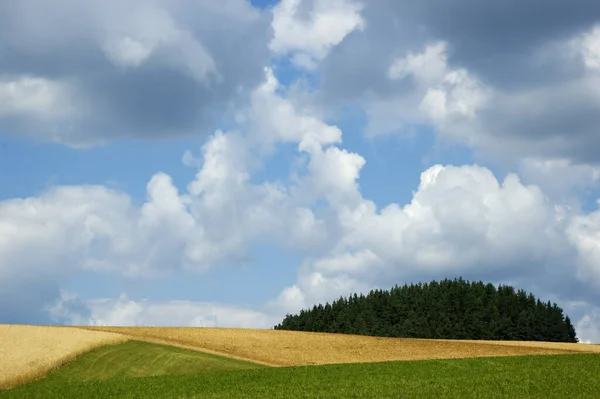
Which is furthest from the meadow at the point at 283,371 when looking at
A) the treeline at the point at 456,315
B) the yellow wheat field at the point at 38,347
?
the treeline at the point at 456,315

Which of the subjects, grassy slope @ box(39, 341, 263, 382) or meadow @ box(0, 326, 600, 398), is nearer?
meadow @ box(0, 326, 600, 398)

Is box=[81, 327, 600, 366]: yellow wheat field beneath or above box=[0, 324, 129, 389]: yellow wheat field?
above

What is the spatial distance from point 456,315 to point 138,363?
63.7 m

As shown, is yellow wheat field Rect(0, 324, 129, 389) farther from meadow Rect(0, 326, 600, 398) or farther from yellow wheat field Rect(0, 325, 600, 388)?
meadow Rect(0, 326, 600, 398)

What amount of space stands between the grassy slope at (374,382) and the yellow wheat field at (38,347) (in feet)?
5.18

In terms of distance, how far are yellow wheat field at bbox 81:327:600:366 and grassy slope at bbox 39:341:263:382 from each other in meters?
2.89

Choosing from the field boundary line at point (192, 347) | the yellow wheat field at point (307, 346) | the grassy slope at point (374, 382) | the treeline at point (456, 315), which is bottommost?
the grassy slope at point (374, 382)

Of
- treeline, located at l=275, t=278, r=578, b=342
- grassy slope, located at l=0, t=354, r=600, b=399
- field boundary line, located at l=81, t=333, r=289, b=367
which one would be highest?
treeline, located at l=275, t=278, r=578, b=342

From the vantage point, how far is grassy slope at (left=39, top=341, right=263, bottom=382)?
40406 mm

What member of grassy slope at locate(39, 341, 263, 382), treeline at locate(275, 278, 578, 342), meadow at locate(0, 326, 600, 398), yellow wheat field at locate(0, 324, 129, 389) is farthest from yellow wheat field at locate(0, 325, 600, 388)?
treeline at locate(275, 278, 578, 342)

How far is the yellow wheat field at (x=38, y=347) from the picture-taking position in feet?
131

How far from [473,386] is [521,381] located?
8.99 ft

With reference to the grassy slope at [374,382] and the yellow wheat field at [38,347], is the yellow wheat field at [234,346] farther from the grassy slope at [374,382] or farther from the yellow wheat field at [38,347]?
the grassy slope at [374,382]

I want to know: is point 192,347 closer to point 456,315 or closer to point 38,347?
point 38,347
